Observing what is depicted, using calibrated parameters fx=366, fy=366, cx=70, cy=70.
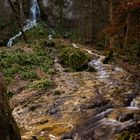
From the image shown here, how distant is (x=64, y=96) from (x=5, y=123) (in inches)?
366

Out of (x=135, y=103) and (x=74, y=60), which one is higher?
(x=74, y=60)

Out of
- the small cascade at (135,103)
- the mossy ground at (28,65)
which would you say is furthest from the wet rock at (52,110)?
the mossy ground at (28,65)

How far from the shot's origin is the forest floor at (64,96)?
1093 centimetres

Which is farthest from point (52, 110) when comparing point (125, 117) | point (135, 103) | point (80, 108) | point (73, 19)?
point (73, 19)

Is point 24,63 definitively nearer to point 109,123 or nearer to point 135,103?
point 135,103

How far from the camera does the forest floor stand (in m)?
10.9

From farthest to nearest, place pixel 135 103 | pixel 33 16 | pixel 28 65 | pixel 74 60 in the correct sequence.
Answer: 1. pixel 33 16
2. pixel 74 60
3. pixel 28 65
4. pixel 135 103

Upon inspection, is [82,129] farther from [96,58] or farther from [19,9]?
[19,9]

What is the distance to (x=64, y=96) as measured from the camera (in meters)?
→ 15.1

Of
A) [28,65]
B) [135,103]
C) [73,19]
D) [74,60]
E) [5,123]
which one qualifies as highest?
[73,19]

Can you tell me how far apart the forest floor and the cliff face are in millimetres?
3818

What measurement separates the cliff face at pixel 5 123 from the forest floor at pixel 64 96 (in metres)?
3.82

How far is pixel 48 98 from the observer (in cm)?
1519

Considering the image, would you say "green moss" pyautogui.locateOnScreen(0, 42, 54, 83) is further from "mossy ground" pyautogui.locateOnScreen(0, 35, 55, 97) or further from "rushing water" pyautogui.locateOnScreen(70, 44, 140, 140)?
"rushing water" pyautogui.locateOnScreen(70, 44, 140, 140)
